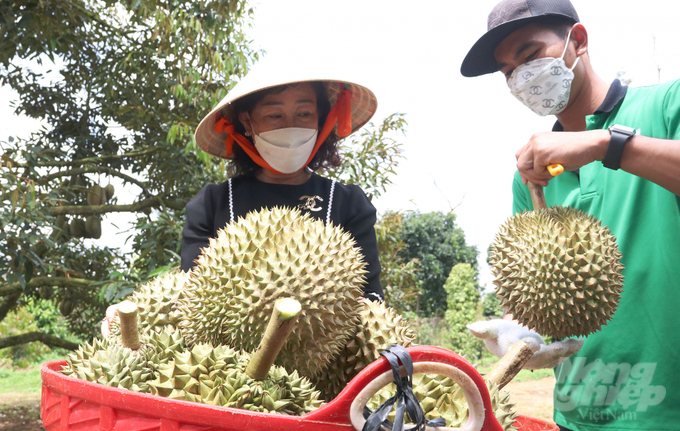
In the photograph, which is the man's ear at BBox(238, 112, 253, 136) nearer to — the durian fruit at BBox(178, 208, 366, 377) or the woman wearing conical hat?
the woman wearing conical hat

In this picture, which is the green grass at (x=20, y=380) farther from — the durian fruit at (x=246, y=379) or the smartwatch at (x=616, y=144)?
the smartwatch at (x=616, y=144)

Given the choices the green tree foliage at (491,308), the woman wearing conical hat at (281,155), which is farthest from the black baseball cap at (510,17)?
the green tree foliage at (491,308)

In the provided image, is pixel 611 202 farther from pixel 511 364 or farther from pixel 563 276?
pixel 511 364

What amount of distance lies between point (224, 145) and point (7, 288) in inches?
179

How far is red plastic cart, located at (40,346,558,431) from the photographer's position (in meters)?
0.90

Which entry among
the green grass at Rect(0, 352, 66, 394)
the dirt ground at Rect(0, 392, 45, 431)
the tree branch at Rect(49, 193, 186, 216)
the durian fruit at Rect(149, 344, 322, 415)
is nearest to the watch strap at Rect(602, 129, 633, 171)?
the durian fruit at Rect(149, 344, 322, 415)

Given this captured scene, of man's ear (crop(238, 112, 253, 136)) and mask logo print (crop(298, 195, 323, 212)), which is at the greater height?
man's ear (crop(238, 112, 253, 136))

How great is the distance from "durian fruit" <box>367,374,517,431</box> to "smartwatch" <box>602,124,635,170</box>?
825 millimetres

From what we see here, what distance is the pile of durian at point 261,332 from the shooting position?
1.07m

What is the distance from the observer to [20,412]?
8.52 meters

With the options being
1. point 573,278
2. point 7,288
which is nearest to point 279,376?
point 573,278

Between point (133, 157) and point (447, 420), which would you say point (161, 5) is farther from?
point (447, 420)

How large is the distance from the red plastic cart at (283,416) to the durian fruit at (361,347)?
0.46 meters

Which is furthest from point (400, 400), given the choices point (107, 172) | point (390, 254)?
point (107, 172)
